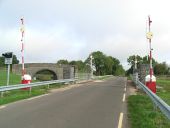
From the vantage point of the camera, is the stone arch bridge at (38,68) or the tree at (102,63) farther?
the tree at (102,63)

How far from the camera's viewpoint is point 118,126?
37.2ft

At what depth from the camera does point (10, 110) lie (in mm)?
14828

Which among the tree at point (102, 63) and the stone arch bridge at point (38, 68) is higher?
the tree at point (102, 63)

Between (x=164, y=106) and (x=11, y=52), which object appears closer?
(x=164, y=106)

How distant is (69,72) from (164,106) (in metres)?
34.3

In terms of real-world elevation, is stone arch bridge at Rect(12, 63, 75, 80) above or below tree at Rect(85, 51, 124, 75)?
below

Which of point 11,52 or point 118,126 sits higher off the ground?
point 11,52

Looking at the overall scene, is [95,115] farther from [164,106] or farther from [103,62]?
[103,62]

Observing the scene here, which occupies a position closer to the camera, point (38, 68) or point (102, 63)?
point (38, 68)

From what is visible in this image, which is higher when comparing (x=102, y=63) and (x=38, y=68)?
(x=102, y=63)

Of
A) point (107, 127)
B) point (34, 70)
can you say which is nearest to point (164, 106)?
point (107, 127)

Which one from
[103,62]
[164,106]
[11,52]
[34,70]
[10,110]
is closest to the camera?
[164,106]

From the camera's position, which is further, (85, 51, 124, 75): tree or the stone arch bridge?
(85, 51, 124, 75): tree

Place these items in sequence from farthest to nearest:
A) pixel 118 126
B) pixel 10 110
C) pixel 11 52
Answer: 1. pixel 11 52
2. pixel 10 110
3. pixel 118 126
